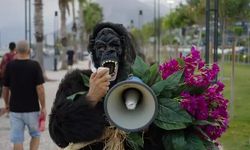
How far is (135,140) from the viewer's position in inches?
93.2

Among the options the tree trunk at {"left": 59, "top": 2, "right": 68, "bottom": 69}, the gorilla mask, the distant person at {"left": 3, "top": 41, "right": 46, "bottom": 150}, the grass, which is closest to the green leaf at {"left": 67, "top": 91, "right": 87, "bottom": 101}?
the gorilla mask

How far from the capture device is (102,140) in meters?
2.47

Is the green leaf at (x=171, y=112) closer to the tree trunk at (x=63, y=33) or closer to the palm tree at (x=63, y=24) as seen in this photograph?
the palm tree at (x=63, y=24)

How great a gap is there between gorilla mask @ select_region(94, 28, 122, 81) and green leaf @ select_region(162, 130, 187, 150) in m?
0.37

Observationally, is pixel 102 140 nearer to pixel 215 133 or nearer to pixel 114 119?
pixel 114 119

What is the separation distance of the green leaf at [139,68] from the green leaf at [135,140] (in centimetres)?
26

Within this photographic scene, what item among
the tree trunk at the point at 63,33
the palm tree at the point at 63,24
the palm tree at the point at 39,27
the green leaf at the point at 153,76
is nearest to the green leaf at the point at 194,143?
the green leaf at the point at 153,76

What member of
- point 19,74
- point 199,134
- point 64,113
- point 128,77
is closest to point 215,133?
point 199,134

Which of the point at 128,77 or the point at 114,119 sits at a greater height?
the point at 128,77

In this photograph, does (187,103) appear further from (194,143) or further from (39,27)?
(39,27)

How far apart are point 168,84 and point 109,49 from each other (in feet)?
1.23

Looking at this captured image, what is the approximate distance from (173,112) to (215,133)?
24 cm

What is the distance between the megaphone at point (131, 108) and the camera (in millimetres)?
2268

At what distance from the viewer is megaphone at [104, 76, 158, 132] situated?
227 centimetres
